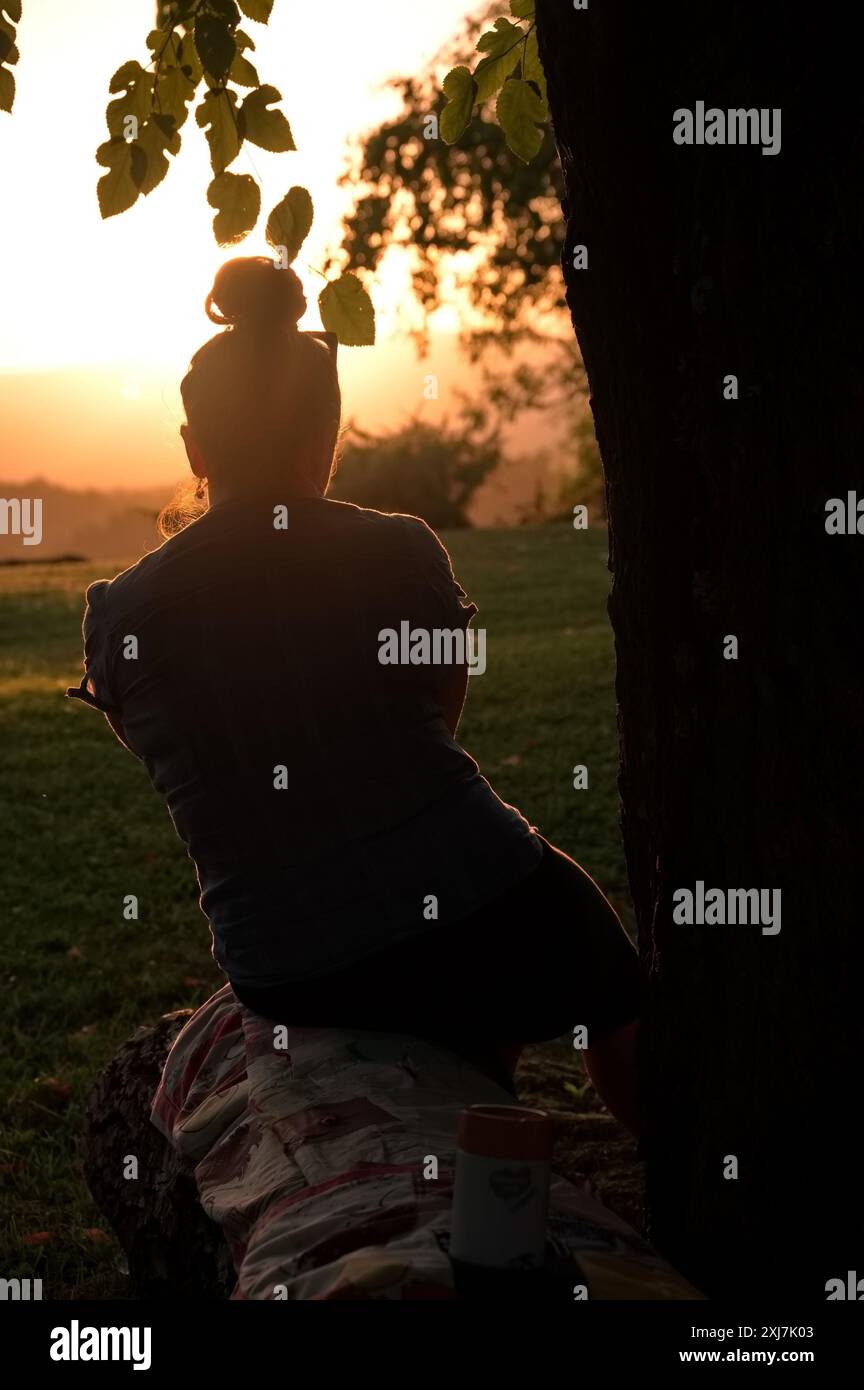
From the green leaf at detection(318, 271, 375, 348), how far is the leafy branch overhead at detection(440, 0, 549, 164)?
2.81 ft

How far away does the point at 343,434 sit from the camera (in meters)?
3.04

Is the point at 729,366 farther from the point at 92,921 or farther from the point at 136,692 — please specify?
the point at 92,921

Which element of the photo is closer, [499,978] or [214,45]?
[499,978]

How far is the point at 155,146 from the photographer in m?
3.42

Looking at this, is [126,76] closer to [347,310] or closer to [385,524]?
[347,310]

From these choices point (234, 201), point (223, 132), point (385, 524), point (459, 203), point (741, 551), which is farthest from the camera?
point (459, 203)

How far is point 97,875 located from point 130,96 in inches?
177

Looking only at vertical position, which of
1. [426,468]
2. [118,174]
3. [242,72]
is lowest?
[118,174]

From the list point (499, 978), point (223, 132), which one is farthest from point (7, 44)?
point (499, 978)

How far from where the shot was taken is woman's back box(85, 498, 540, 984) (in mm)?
2637

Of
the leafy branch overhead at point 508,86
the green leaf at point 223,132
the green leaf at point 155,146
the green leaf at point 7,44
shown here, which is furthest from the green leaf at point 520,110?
the green leaf at point 7,44

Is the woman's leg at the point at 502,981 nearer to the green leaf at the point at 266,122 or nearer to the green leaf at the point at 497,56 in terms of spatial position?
the green leaf at the point at 266,122

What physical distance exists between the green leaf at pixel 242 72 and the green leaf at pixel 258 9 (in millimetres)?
177

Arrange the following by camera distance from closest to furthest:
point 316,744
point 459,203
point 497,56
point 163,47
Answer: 1. point 316,744
2. point 163,47
3. point 497,56
4. point 459,203
